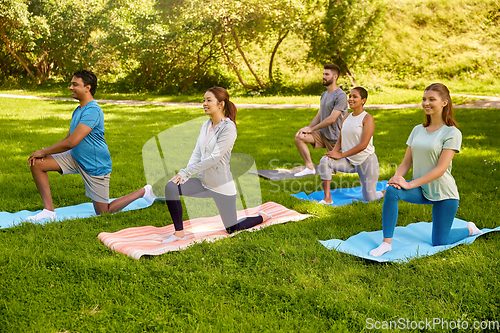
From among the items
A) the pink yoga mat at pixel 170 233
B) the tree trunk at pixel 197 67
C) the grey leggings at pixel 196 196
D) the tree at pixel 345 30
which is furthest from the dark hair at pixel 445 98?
the tree trunk at pixel 197 67

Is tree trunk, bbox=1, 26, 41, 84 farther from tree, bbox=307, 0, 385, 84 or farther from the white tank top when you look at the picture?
the white tank top

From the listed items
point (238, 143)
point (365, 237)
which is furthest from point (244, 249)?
point (238, 143)

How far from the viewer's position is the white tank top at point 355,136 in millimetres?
5449

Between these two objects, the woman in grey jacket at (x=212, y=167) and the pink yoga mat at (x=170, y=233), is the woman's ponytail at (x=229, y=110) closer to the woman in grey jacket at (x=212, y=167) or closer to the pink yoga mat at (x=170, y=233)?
the woman in grey jacket at (x=212, y=167)

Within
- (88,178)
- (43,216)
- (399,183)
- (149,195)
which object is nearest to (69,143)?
(88,178)

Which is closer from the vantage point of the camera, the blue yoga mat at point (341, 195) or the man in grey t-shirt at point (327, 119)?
the blue yoga mat at point (341, 195)

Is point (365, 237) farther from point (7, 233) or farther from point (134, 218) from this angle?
point (7, 233)

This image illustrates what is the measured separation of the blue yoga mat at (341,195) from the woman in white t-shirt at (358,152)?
21 cm

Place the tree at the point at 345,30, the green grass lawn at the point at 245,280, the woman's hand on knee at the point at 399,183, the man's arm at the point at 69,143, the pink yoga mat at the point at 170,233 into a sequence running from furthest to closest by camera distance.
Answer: the tree at the point at 345,30 → the man's arm at the point at 69,143 → the pink yoga mat at the point at 170,233 → the woman's hand on knee at the point at 399,183 → the green grass lawn at the point at 245,280

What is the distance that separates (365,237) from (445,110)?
1.45 m

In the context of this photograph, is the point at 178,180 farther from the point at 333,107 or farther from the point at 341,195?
the point at 333,107

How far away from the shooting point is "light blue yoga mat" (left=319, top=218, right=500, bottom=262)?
12.6 ft

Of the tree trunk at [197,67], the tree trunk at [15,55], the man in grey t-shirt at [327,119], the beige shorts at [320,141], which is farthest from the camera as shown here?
the tree trunk at [15,55]

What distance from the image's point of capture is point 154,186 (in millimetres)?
6094
